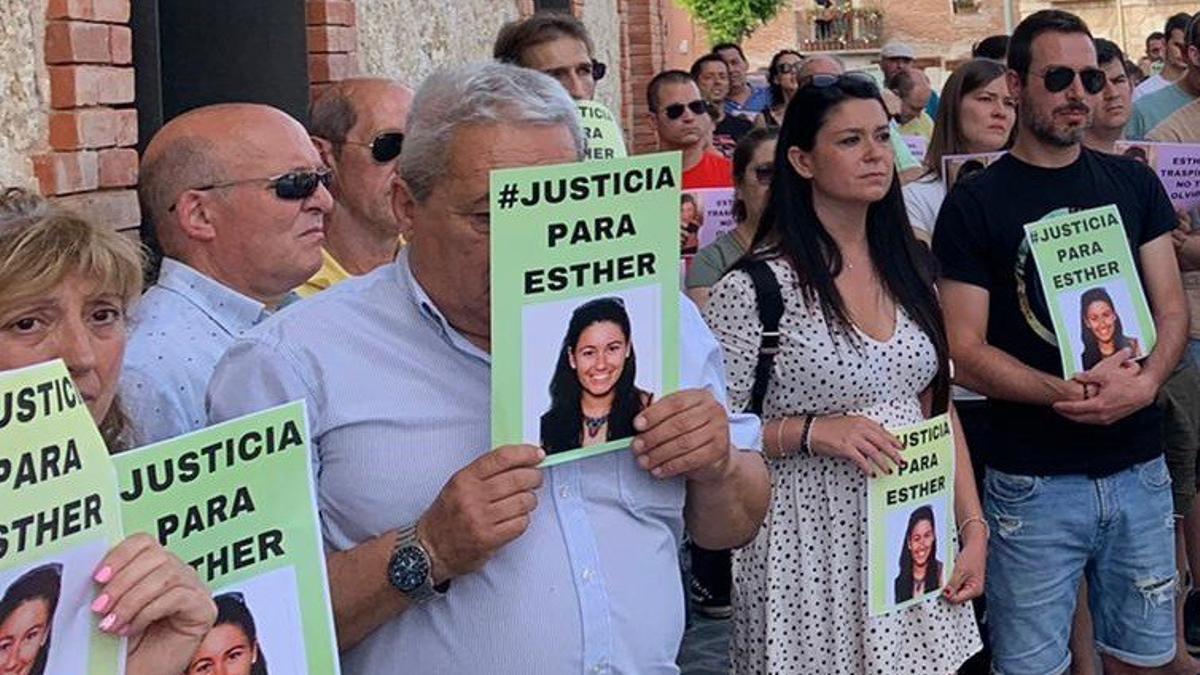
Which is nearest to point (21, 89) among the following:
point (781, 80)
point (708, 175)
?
point (708, 175)

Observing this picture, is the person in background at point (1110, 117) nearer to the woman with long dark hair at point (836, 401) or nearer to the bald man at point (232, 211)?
the woman with long dark hair at point (836, 401)

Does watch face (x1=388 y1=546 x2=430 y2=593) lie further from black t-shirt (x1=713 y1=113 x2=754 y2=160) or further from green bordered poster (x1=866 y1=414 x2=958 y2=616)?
black t-shirt (x1=713 y1=113 x2=754 y2=160)

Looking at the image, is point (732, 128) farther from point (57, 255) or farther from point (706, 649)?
point (57, 255)

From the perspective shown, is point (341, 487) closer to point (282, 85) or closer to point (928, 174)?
point (928, 174)

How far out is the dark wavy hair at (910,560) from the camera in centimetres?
383

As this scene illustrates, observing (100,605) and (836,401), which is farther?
(836,401)

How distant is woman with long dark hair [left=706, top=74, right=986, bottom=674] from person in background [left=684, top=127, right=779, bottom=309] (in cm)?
201

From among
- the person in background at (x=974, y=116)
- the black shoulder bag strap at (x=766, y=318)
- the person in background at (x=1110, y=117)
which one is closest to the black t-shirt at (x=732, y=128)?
the person in background at (x=1110, y=117)

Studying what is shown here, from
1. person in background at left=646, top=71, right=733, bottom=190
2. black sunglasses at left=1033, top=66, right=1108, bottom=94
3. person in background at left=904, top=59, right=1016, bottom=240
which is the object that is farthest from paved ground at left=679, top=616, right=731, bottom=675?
black sunglasses at left=1033, top=66, right=1108, bottom=94

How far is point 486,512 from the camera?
7.65 feet

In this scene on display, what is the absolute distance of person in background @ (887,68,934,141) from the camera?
10703mm

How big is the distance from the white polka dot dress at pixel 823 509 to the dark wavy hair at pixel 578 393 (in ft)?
4.51

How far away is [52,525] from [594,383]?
843 millimetres

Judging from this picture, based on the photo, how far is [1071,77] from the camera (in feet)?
15.0
